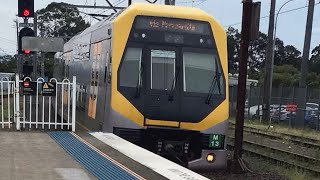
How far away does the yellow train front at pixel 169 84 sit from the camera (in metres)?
9.91

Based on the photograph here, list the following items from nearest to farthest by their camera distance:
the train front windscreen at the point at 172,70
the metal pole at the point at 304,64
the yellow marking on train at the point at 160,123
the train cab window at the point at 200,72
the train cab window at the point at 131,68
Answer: the yellow marking on train at the point at 160,123
the train front windscreen at the point at 172,70
the train cab window at the point at 131,68
the train cab window at the point at 200,72
the metal pole at the point at 304,64

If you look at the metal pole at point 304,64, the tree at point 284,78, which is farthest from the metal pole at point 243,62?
the tree at point 284,78

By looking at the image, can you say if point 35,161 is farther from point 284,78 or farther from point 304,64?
point 284,78

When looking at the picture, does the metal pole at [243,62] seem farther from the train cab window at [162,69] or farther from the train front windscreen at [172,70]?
the train cab window at [162,69]

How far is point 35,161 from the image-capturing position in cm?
710

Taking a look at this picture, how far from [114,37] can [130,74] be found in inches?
32.1

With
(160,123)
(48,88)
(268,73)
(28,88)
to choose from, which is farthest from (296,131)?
(28,88)

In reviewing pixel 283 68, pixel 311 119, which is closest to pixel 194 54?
pixel 311 119

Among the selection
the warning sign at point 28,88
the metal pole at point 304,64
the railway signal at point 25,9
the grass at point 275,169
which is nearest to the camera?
the warning sign at point 28,88

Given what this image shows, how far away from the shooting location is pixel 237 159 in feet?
38.4

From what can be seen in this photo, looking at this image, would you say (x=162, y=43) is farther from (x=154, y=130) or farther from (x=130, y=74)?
(x=154, y=130)

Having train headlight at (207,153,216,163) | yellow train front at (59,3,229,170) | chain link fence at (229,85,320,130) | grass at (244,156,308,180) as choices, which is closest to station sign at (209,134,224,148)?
Answer: yellow train front at (59,3,229,170)

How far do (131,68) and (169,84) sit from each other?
83cm

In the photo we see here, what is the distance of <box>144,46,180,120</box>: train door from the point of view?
9.95 m
